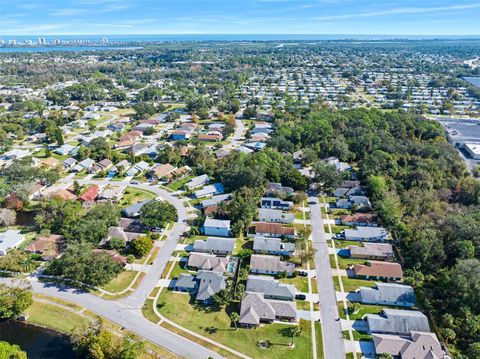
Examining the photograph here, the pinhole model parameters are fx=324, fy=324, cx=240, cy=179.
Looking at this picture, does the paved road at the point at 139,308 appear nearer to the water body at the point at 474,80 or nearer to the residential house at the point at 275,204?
the residential house at the point at 275,204

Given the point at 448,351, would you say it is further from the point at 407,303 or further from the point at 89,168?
the point at 89,168

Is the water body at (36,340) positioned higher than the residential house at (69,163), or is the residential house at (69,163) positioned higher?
the residential house at (69,163)

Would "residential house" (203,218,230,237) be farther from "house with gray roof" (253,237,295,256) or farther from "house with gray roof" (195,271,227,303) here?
"house with gray roof" (195,271,227,303)

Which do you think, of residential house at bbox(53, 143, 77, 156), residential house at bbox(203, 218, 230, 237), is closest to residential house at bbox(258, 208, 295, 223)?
residential house at bbox(203, 218, 230, 237)

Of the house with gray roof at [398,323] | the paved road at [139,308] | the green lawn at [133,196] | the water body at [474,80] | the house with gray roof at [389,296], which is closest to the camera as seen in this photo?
the paved road at [139,308]

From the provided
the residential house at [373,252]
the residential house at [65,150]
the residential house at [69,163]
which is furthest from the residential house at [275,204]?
the residential house at [65,150]
